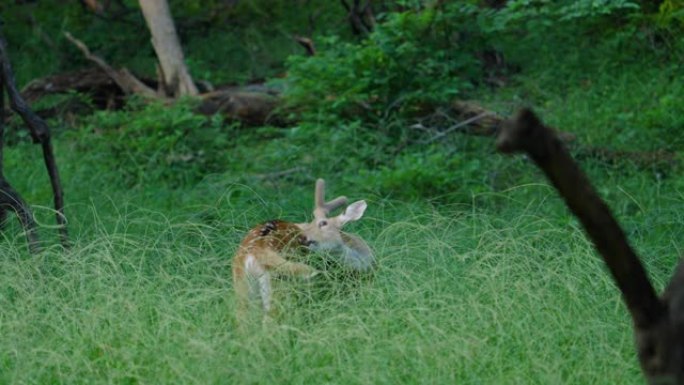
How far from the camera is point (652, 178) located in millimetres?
8359

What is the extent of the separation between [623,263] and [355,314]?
6.04 ft

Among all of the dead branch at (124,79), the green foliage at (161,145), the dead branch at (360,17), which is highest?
the green foliage at (161,145)

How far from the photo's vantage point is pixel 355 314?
15.7 ft

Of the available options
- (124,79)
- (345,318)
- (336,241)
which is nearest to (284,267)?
(336,241)

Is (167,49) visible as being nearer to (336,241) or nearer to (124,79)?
(124,79)

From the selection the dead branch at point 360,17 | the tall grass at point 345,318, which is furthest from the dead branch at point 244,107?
the tall grass at point 345,318

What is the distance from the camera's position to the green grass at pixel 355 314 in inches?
171

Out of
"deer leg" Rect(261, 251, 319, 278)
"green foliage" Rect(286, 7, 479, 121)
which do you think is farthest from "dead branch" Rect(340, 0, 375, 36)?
"deer leg" Rect(261, 251, 319, 278)

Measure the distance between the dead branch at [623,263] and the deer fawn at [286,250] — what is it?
2.05m

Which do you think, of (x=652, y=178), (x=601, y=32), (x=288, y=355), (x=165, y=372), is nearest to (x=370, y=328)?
(x=288, y=355)

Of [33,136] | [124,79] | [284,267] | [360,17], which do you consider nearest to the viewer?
[284,267]

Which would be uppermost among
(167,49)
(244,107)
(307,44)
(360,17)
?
(167,49)

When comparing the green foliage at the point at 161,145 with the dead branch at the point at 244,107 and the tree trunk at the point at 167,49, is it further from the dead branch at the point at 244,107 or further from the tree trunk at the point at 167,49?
the tree trunk at the point at 167,49

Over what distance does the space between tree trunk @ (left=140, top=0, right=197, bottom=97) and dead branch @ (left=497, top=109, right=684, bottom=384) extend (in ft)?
26.6
